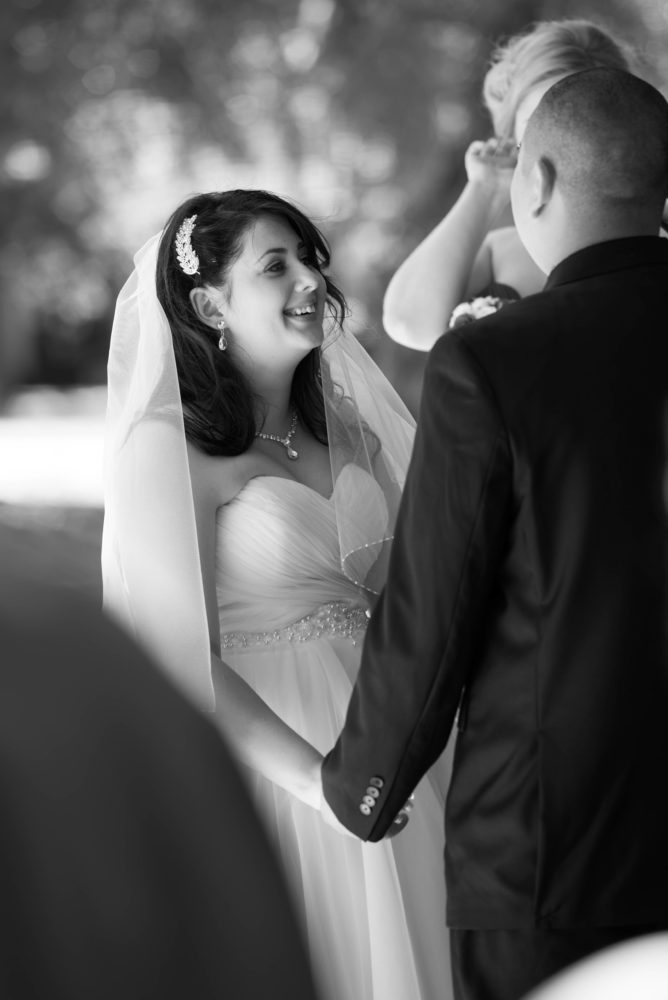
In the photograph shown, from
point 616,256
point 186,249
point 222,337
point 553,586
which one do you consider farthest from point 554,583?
point 186,249

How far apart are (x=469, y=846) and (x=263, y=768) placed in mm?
531

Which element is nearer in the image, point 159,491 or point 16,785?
point 16,785

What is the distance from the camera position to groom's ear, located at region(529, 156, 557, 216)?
5.92 ft

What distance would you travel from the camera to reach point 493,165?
3330mm

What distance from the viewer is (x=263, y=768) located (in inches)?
87.1

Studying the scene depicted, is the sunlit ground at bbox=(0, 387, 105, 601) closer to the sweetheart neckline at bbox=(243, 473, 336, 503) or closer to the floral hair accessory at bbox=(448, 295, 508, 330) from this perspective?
the floral hair accessory at bbox=(448, 295, 508, 330)

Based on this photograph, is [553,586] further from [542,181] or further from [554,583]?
[542,181]

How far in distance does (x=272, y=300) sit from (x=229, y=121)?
617cm

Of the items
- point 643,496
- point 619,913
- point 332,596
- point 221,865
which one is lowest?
point 619,913

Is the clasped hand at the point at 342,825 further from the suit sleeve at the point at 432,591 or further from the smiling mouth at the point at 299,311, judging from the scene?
the smiling mouth at the point at 299,311

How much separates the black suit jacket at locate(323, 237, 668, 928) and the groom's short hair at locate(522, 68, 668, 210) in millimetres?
95

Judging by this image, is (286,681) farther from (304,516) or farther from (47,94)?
(47,94)

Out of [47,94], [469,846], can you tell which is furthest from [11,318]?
[469,846]

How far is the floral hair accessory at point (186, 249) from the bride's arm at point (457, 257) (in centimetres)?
91
